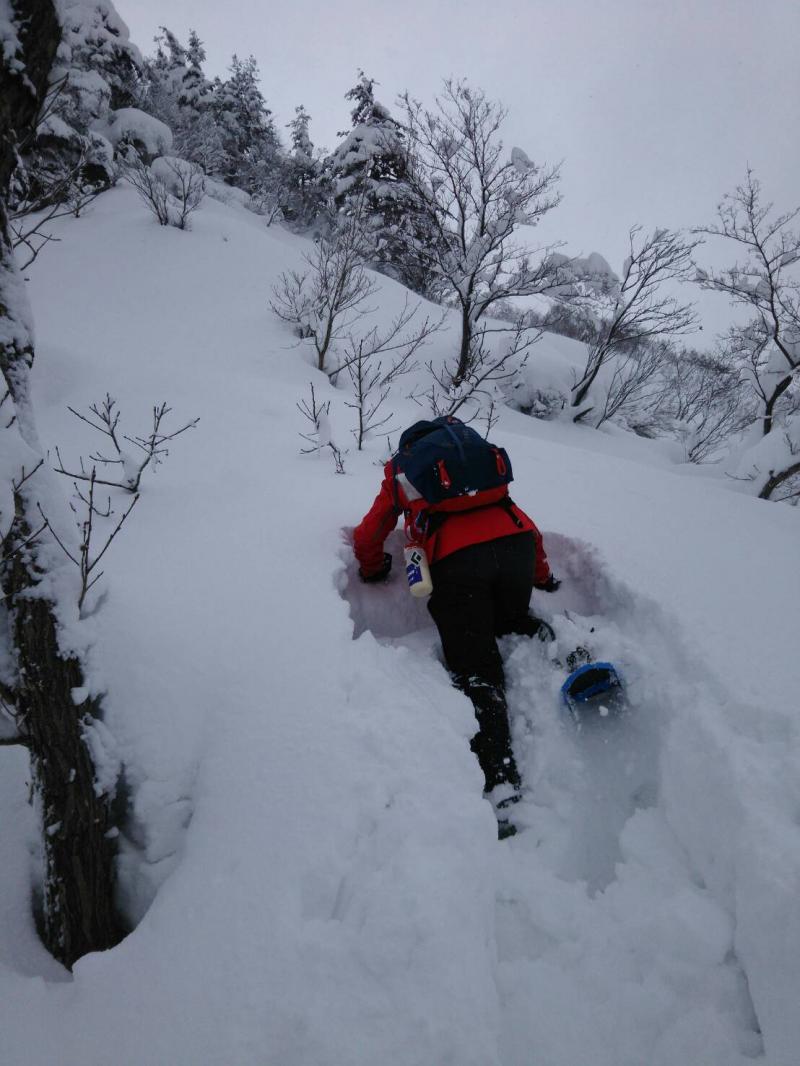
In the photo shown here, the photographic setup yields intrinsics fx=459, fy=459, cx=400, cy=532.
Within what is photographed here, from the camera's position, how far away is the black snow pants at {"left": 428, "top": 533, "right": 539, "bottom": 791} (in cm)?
216

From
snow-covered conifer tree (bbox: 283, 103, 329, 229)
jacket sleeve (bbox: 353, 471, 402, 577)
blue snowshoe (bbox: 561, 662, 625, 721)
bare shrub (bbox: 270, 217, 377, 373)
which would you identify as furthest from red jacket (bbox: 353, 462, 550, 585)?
snow-covered conifer tree (bbox: 283, 103, 329, 229)

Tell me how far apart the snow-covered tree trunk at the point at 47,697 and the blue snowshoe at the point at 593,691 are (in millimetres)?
2001

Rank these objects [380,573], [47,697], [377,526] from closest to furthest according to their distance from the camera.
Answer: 1. [47,697]
2. [377,526]
3. [380,573]

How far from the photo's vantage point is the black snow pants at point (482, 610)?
2.16 meters

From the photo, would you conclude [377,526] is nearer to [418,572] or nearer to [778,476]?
[418,572]

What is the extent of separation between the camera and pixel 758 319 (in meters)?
9.72

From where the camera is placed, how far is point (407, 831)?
1580 millimetres

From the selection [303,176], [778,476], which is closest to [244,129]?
[303,176]

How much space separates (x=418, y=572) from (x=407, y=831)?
121 cm

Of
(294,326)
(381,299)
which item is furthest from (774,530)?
(381,299)

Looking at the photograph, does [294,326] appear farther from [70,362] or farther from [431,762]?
[431,762]

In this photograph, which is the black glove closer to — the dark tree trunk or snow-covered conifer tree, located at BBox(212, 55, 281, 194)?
the dark tree trunk

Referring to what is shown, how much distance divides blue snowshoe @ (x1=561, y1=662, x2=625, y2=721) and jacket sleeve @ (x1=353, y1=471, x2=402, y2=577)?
1254mm

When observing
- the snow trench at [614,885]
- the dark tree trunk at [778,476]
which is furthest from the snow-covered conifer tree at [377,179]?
the snow trench at [614,885]
